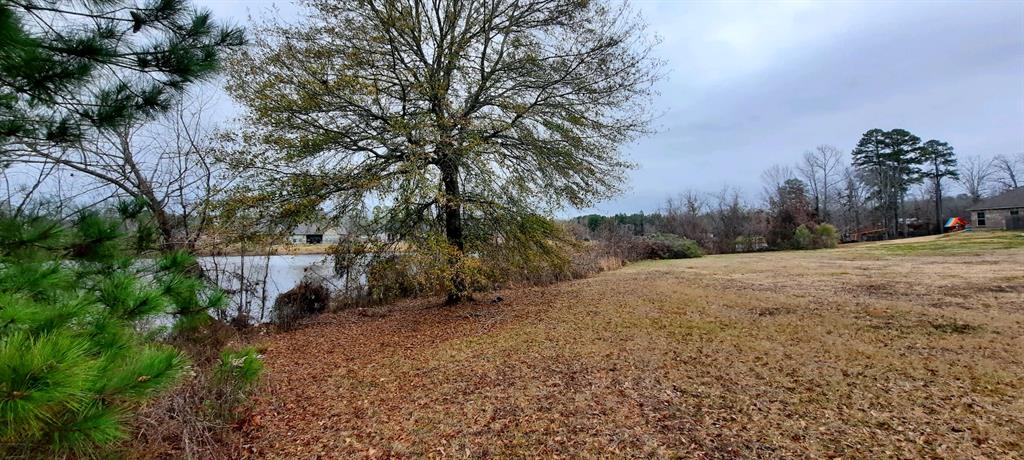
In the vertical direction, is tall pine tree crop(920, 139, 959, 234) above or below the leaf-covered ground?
above

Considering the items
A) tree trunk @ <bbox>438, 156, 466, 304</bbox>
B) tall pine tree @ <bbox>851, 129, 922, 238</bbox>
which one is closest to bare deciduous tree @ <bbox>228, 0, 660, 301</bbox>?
tree trunk @ <bbox>438, 156, 466, 304</bbox>

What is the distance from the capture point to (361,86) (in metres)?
6.05

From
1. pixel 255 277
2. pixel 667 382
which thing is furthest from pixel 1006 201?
pixel 255 277

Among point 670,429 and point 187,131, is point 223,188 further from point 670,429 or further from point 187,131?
point 670,429

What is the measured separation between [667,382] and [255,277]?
726cm

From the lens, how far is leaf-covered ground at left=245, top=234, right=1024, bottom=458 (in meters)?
2.74

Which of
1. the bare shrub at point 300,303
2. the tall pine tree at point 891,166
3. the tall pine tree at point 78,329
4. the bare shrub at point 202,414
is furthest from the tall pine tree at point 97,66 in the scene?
the tall pine tree at point 891,166

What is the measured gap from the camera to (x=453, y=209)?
275 inches

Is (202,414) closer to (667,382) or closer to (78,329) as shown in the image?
(78,329)

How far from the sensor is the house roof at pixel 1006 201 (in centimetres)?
2834

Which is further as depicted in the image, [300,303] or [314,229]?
[300,303]

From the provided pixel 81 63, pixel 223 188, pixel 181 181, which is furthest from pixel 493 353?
pixel 181 181

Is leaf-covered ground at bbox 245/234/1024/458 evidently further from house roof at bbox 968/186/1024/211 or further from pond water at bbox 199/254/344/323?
house roof at bbox 968/186/1024/211

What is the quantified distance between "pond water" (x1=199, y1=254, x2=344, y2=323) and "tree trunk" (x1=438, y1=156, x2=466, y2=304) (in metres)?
2.06
